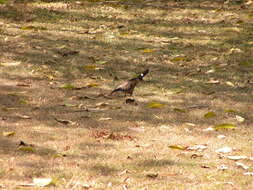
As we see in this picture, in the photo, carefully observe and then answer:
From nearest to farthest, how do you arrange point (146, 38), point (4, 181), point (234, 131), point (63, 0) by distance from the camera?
point (4, 181) < point (234, 131) < point (146, 38) < point (63, 0)

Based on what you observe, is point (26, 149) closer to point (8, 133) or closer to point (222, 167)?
point (8, 133)

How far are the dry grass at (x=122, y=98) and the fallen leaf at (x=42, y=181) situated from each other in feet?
0.16

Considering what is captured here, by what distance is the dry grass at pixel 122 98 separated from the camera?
4.61m

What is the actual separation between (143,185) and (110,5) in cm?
861

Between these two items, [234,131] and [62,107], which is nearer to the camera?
[234,131]

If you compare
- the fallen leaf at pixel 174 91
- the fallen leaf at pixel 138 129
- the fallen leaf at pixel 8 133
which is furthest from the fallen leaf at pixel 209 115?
the fallen leaf at pixel 8 133

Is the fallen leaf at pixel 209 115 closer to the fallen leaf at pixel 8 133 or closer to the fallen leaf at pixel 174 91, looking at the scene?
the fallen leaf at pixel 174 91

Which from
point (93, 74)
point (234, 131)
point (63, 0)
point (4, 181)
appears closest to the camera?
point (4, 181)

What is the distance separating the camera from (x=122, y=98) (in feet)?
23.2

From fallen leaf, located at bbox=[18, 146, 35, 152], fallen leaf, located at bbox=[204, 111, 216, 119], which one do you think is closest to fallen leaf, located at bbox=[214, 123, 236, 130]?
fallen leaf, located at bbox=[204, 111, 216, 119]

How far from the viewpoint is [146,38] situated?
10.3 meters

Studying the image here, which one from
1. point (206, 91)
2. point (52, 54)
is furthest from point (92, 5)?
point (206, 91)

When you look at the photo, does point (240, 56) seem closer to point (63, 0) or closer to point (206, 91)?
point (206, 91)

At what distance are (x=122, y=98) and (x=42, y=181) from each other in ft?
9.76
